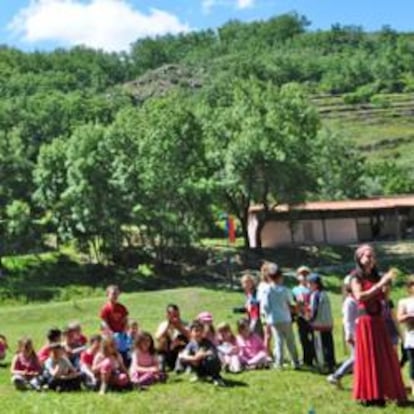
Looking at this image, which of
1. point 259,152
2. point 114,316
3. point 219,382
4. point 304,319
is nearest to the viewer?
point 219,382

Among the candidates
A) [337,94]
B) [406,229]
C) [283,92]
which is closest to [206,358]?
[283,92]

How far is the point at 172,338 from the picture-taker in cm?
1478

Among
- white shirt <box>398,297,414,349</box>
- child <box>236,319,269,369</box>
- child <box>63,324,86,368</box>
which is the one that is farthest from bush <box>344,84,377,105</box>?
white shirt <box>398,297,414,349</box>

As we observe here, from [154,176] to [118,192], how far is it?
7.94 ft

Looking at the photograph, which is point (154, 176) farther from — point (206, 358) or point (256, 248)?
point (206, 358)

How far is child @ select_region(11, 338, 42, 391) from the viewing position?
44.5ft

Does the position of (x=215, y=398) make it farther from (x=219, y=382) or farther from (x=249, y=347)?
(x=249, y=347)

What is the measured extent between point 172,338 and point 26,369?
2599 mm

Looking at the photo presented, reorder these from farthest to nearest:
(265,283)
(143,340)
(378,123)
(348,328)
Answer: (378,123) < (143,340) < (265,283) < (348,328)

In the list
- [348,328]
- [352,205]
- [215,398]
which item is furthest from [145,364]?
[352,205]

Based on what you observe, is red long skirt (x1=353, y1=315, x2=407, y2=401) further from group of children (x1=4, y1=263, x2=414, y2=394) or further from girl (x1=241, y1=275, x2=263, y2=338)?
girl (x1=241, y1=275, x2=263, y2=338)

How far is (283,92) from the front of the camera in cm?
5956

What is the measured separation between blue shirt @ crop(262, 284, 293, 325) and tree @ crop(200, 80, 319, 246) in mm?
39573

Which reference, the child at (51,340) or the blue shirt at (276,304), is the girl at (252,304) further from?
the child at (51,340)
